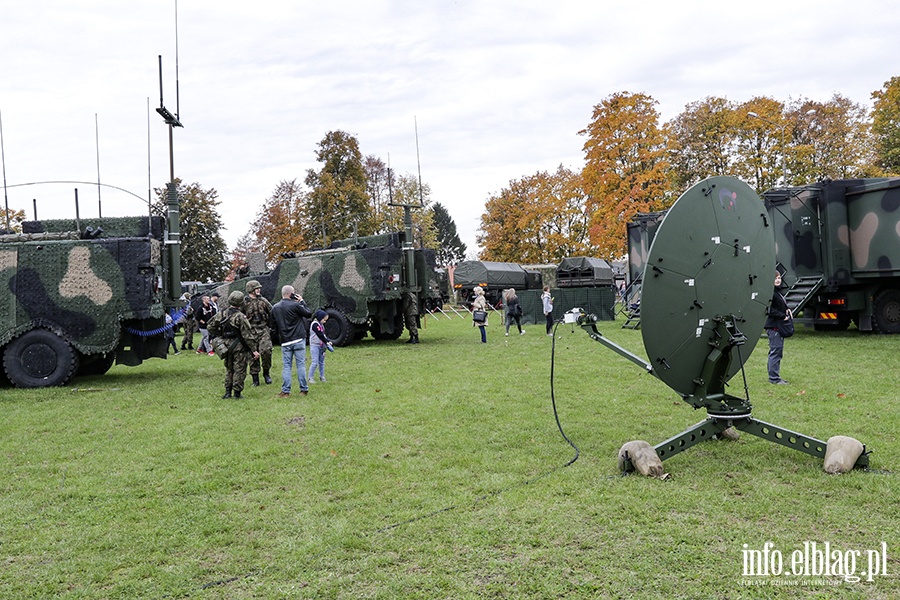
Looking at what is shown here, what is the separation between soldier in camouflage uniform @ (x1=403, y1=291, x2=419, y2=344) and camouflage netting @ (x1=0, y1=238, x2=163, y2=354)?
8.50 metres

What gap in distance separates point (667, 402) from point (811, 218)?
10.7 m

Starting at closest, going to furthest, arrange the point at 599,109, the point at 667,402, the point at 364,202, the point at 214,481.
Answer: the point at 214,481
the point at 667,402
the point at 599,109
the point at 364,202

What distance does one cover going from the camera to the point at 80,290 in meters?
12.9

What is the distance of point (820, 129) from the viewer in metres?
40.3

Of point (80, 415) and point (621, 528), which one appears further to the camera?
Answer: point (80, 415)

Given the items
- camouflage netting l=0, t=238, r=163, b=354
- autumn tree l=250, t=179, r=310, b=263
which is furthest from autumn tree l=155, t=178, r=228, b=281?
camouflage netting l=0, t=238, r=163, b=354

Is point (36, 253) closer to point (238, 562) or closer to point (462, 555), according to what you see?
point (238, 562)

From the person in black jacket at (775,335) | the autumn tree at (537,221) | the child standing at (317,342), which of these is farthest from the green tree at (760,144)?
the child standing at (317,342)

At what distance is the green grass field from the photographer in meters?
4.16

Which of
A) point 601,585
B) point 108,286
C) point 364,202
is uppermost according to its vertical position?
point 364,202

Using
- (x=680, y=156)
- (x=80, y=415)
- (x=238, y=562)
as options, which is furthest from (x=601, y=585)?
(x=680, y=156)

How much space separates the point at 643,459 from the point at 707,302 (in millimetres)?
1471

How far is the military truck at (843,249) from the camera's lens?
54.5ft

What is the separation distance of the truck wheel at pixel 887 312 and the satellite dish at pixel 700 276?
12910mm
